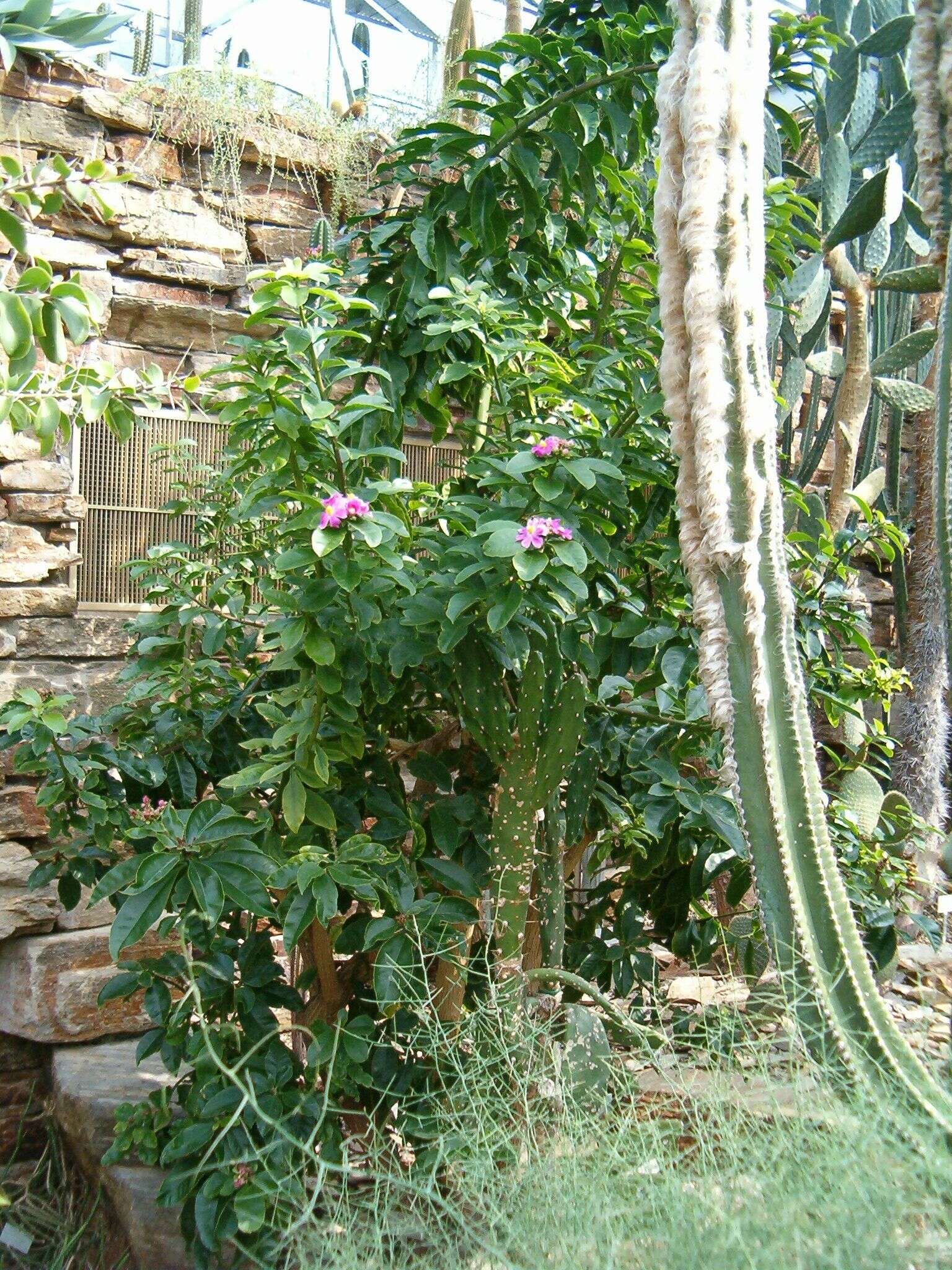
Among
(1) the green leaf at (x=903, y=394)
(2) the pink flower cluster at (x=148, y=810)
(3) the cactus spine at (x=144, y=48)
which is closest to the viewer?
(2) the pink flower cluster at (x=148, y=810)

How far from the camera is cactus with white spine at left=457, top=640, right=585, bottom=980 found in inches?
75.3

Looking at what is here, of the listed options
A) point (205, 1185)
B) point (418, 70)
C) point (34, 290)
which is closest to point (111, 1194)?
point (205, 1185)

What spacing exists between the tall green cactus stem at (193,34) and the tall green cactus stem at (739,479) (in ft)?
7.93

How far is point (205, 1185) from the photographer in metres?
1.73

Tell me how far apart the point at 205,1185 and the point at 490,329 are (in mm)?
1494


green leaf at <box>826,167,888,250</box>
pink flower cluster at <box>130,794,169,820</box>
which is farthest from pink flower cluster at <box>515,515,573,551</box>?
green leaf at <box>826,167,888,250</box>

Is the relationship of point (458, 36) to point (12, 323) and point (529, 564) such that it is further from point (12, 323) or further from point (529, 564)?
point (529, 564)

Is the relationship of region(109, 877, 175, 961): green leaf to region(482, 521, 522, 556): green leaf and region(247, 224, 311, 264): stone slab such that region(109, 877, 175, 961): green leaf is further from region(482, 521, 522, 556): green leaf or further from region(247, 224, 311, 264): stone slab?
region(247, 224, 311, 264): stone slab

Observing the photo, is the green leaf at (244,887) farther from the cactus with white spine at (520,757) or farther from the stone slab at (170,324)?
the stone slab at (170,324)

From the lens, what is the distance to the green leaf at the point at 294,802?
176 cm

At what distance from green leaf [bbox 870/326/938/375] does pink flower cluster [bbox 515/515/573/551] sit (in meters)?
0.80

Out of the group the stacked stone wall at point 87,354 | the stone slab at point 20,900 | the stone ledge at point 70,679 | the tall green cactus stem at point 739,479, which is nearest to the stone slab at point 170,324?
the stacked stone wall at point 87,354

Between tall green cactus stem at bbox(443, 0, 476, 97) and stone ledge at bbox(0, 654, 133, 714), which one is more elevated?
tall green cactus stem at bbox(443, 0, 476, 97)

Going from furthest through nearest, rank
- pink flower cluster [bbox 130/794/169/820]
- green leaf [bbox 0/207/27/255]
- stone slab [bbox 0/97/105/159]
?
stone slab [bbox 0/97/105/159] → pink flower cluster [bbox 130/794/169/820] → green leaf [bbox 0/207/27/255]
